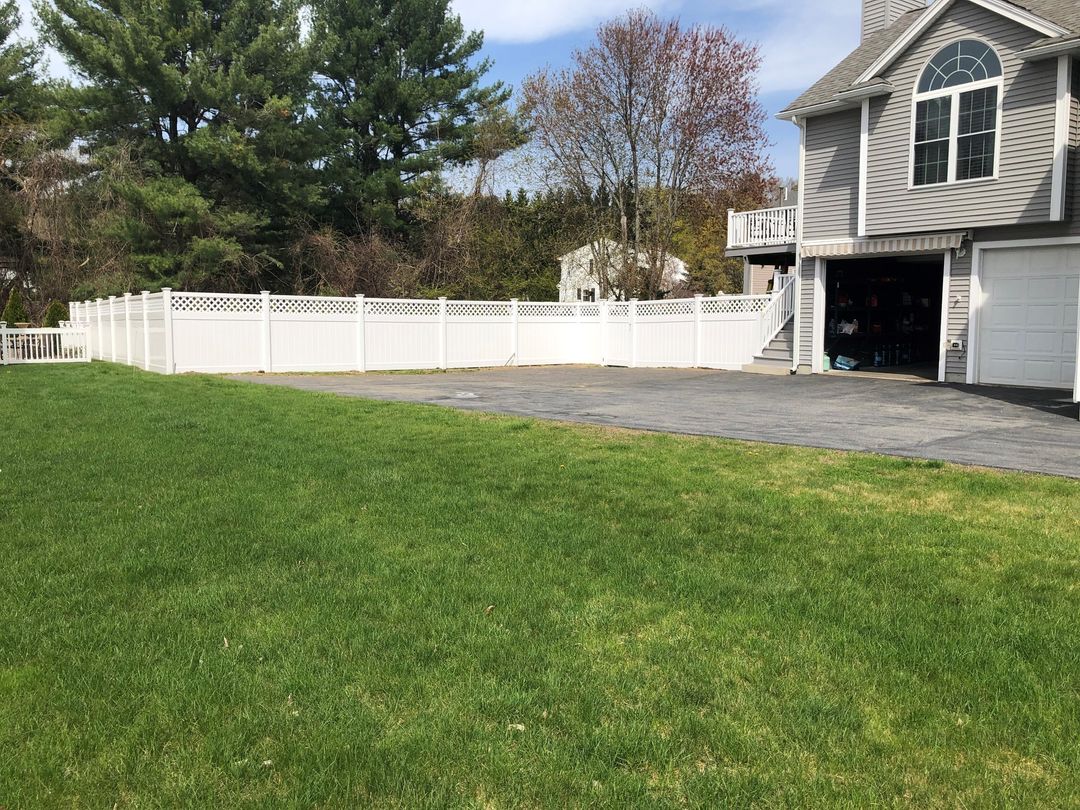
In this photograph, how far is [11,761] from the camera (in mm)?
2180

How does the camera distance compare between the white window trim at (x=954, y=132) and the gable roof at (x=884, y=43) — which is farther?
the white window trim at (x=954, y=132)

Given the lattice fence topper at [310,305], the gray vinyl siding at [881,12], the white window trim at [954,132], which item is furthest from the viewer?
the lattice fence topper at [310,305]

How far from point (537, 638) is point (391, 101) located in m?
29.2

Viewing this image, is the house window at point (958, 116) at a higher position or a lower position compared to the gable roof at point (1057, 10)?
lower

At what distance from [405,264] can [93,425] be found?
21845 millimetres

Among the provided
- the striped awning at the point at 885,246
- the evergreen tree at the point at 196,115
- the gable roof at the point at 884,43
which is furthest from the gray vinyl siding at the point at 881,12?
the evergreen tree at the point at 196,115

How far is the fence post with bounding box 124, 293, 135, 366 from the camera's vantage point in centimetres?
1853

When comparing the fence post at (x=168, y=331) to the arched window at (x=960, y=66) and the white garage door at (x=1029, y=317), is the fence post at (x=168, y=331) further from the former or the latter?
the white garage door at (x=1029, y=317)

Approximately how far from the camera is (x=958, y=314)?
14.2 m

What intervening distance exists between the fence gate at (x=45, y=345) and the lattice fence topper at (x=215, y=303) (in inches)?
236

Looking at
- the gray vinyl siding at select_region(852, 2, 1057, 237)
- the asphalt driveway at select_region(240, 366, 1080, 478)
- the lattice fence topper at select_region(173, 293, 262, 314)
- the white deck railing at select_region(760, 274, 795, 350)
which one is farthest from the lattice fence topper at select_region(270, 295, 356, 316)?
the gray vinyl siding at select_region(852, 2, 1057, 237)

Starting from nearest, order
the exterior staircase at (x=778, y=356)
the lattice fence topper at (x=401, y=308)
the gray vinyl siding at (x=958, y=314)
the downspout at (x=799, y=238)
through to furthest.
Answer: the gray vinyl siding at (x=958, y=314) → the downspout at (x=799, y=238) → the exterior staircase at (x=778, y=356) → the lattice fence topper at (x=401, y=308)

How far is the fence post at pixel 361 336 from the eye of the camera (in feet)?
64.1

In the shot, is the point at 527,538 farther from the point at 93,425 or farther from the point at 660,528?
the point at 93,425
